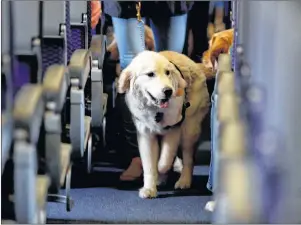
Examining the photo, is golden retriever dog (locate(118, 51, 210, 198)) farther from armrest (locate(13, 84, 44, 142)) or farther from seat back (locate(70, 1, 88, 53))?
armrest (locate(13, 84, 44, 142))

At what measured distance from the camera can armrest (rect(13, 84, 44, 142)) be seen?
1.44 meters

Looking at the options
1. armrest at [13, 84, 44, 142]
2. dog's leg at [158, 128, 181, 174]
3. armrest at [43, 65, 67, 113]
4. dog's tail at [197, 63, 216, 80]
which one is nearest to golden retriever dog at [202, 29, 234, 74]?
dog's tail at [197, 63, 216, 80]

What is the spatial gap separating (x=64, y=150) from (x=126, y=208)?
38 cm

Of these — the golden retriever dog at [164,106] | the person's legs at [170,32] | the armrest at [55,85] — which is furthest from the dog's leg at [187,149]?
the armrest at [55,85]

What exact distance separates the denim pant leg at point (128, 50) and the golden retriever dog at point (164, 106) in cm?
2

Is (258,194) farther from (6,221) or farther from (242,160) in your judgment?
(6,221)

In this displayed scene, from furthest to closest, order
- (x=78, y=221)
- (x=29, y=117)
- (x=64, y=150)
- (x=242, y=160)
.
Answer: (x=78, y=221) < (x=64, y=150) < (x=29, y=117) < (x=242, y=160)

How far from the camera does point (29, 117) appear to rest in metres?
1.44

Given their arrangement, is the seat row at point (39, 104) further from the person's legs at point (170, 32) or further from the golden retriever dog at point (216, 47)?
the golden retriever dog at point (216, 47)

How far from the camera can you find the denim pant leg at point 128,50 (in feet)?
6.84

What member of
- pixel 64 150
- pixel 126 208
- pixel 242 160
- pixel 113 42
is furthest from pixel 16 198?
pixel 113 42

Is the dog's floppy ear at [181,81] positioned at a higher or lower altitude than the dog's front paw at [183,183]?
higher

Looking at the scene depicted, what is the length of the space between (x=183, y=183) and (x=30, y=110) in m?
0.82

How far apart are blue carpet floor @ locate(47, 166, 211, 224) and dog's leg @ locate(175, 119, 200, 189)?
24 millimetres
